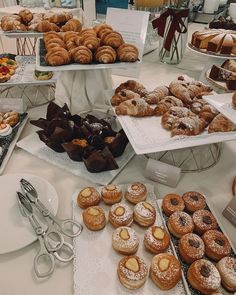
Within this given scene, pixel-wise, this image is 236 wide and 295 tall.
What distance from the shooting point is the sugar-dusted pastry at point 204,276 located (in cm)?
50

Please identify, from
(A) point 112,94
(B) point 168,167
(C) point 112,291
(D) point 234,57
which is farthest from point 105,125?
(D) point 234,57

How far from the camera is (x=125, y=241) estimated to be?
1.86ft

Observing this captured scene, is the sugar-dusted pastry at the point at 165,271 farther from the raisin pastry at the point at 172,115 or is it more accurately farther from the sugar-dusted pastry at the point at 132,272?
the raisin pastry at the point at 172,115

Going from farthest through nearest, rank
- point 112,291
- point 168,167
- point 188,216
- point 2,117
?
point 2,117
point 168,167
point 188,216
point 112,291

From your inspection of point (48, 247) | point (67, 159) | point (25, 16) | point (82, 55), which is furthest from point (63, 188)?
point (25, 16)

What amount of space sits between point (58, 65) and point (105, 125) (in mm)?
247

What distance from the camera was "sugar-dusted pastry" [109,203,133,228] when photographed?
0.62m

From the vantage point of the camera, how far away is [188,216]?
0.63 meters

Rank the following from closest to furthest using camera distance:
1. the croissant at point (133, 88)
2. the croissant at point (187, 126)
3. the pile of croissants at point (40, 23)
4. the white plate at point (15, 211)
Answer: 1. the white plate at point (15, 211)
2. the croissant at point (187, 126)
3. the croissant at point (133, 88)
4. the pile of croissants at point (40, 23)

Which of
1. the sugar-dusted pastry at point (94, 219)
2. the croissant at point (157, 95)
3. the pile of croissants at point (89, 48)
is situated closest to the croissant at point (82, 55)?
the pile of croissants at point (89, 48)

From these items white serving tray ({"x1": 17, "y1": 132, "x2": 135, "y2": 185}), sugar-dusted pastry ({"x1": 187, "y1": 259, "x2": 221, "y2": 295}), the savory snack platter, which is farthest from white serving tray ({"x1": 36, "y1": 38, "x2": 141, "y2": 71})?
sugar-dusted pastry ({"x1": 187, "y1": 259, "x2": 221, "y2": 295})

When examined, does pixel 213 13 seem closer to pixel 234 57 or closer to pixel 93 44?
pixel 234 57

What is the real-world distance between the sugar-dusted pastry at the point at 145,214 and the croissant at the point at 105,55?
19.5 inches

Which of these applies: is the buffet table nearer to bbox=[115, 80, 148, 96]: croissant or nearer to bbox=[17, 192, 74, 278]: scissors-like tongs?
bbox=[17, 192, 74, 278]: scissors-like tongs
